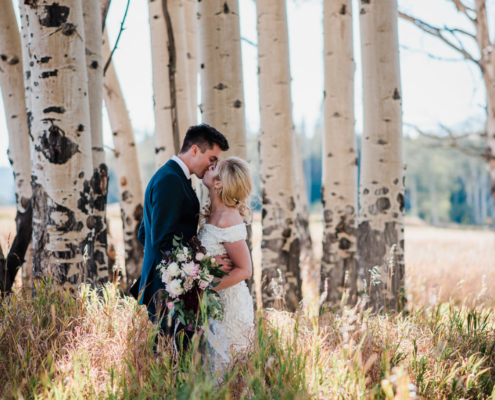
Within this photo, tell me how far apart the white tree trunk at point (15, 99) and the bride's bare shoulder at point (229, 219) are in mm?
3189

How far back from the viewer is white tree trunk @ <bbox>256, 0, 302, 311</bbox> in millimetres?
4930

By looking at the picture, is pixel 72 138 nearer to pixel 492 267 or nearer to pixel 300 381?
pixel 300 381

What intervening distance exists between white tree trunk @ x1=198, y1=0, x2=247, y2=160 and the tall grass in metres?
2.09

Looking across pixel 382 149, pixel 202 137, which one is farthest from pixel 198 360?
pixel 382 149

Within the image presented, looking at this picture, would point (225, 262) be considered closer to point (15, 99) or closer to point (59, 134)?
point (59, 134)

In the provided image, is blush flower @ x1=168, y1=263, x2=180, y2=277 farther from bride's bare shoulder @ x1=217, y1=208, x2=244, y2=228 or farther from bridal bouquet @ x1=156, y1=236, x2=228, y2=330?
bride's bare shoulder @ x1=217, y1=208, x2=244, y2=228

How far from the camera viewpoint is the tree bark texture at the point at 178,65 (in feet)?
17.5

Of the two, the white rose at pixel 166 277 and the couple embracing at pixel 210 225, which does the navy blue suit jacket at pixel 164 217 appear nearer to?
the couple embracing at pixel 210 225

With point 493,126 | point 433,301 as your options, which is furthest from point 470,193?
point 433,301

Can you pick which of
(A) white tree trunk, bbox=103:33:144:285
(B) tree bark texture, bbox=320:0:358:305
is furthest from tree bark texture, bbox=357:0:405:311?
(A) white tree trunk, bbox=103:33:144:285

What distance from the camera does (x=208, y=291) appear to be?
105 inches

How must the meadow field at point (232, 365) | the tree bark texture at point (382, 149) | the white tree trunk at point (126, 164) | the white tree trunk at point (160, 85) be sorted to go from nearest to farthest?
1. the meadow field at point (232, 365)
2. the tree bark texture at point (382, 149)
3. the white tree trunk at point (160, 85)
4. the white tree trunk at point (126, 164)

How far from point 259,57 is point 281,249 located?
248 centimetres

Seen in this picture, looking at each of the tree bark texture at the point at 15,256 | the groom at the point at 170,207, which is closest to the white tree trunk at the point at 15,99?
the tree bark texture at the point at 15,256
